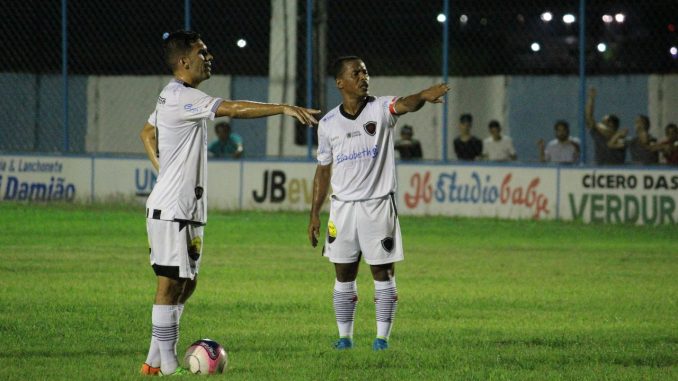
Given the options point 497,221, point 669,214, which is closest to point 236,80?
point 497,221

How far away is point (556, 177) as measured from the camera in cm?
2025

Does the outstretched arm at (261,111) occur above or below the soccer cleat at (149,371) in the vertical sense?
above

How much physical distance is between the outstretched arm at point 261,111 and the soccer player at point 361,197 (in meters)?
1.55

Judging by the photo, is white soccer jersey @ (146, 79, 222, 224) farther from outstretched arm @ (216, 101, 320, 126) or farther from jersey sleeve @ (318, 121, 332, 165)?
jersey sleeve @ (318, 121, 332, 165)

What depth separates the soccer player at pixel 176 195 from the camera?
7.86 m

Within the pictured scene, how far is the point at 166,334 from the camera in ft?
25.9

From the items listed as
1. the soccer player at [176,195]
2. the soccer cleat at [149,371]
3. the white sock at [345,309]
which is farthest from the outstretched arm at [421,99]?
the soccer cleat at [149,371]

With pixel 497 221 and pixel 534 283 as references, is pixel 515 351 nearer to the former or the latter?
pixel 534 283

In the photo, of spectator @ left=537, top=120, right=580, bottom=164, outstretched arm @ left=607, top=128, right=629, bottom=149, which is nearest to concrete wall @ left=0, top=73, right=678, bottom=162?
spectator @ left=537, top=120, right=580, bottom=164

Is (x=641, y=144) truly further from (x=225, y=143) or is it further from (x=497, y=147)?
(x=225, y=143)

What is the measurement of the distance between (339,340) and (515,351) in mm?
1166

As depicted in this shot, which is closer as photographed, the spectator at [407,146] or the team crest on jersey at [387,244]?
the team crest on jersey at [387,244]

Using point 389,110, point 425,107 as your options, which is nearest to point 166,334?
point 389,110

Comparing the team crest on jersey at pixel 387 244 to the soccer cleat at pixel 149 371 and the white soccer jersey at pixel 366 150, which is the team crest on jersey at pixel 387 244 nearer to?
the white soccer jersey at pixel 366 150
